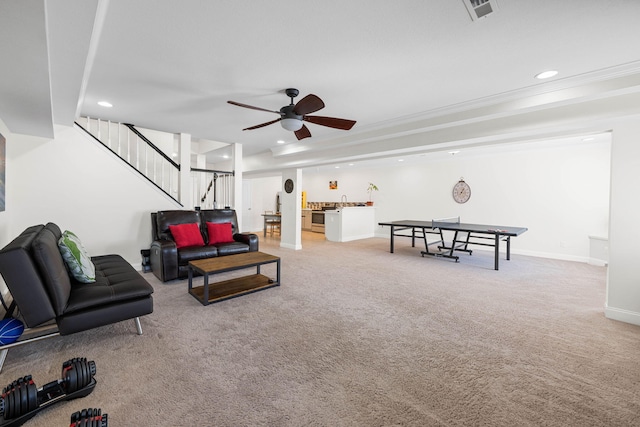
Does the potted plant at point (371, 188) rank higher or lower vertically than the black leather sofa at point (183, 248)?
higher

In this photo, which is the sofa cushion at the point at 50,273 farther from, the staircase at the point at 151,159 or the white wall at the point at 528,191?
the white wall at the point at 528,191

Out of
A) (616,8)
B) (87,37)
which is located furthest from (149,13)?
(616,8)

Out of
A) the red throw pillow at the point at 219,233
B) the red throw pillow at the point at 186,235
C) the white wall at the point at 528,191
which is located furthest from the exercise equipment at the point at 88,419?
the white wall at the point at 528,191

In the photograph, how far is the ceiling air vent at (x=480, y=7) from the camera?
1716 millimetres

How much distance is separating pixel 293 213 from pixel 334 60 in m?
4.69

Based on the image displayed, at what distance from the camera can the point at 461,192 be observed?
23.6 ft

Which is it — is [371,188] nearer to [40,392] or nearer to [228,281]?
[228,281]

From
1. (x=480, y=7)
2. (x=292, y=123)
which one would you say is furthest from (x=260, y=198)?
(x=480, y=7)

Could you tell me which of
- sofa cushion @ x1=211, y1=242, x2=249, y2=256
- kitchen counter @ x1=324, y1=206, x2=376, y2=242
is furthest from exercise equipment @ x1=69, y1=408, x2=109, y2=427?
kitchen counter @ x1=324, y1=206, x2=376, y2=242

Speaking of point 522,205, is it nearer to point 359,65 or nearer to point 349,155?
point 349,155

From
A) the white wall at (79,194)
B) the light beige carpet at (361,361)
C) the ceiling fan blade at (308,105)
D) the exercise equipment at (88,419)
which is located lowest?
the light beige carpet at (361,361)

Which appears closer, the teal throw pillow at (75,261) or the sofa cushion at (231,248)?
the teal throw pillow at (75,261)

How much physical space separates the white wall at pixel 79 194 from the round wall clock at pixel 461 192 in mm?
6980

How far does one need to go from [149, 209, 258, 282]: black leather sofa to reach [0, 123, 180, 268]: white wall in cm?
38
